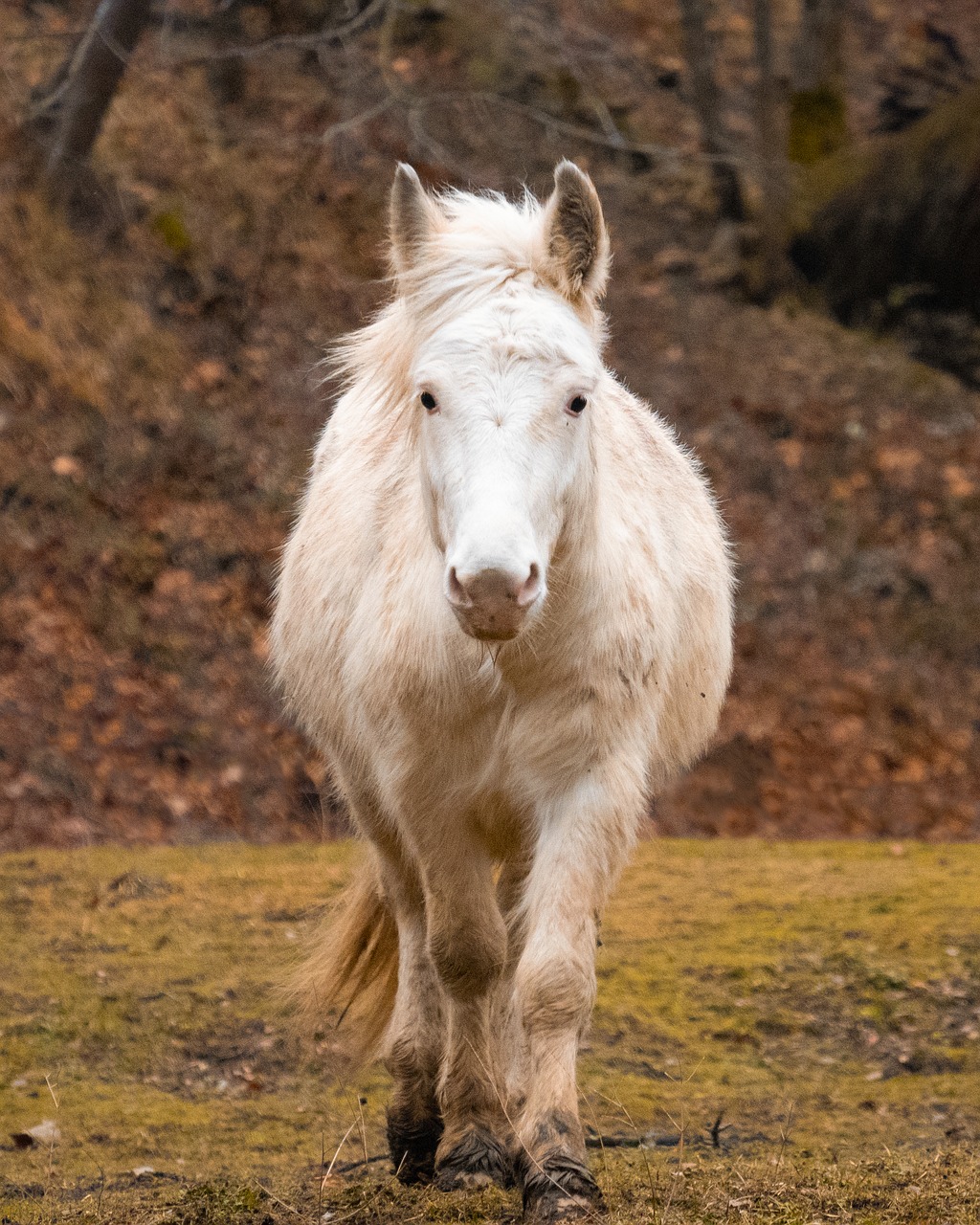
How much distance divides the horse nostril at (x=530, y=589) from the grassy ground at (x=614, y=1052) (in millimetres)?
1570

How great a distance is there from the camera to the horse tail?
4984mm

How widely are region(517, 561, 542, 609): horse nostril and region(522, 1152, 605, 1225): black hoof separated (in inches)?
56.9

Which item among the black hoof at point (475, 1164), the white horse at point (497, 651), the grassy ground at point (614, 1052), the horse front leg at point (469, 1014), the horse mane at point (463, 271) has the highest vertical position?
the horse mane at point (463, 271)

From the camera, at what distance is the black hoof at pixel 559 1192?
345 cm

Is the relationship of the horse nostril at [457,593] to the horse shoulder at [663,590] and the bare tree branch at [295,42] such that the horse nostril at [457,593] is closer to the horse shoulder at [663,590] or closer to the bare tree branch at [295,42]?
the horse shoulder at [663,590]

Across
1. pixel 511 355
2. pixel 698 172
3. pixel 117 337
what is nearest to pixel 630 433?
pixel 511 355

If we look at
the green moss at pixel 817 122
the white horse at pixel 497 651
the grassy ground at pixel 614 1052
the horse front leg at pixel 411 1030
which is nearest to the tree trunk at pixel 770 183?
the green moss at pixel 817 122

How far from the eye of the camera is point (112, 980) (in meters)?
6.14

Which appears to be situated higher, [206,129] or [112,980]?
[206,129]

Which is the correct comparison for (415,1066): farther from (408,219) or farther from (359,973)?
(408,219)

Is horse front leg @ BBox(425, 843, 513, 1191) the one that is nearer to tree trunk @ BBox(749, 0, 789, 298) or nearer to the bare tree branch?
the bare tree branch

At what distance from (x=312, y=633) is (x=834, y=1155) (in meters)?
2.25

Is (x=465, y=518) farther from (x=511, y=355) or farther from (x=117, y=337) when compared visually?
(x=117, y=337)

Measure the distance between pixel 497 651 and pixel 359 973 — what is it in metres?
1.88
